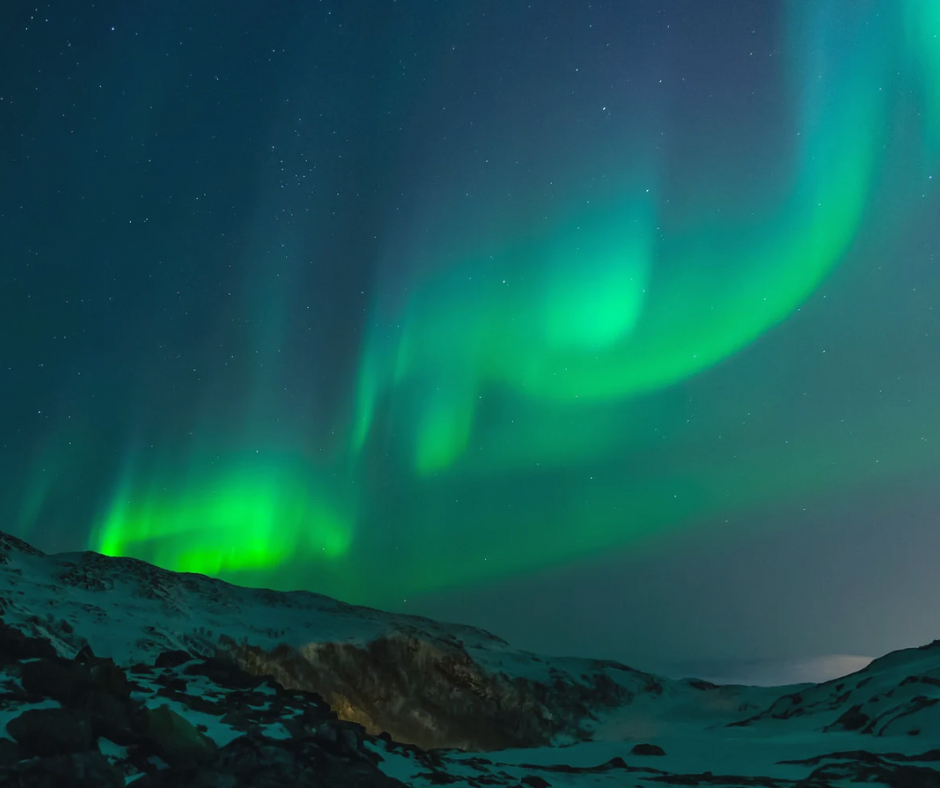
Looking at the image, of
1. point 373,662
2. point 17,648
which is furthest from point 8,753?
point 373,662

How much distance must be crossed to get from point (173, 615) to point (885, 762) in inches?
2361

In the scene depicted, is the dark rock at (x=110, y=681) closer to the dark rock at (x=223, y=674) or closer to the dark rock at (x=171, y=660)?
the dark rock at (x=223, y=674)

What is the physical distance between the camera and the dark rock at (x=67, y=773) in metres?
14.7

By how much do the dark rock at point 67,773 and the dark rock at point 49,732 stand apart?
0.42 meters

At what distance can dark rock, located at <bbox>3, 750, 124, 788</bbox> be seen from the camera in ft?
48.1

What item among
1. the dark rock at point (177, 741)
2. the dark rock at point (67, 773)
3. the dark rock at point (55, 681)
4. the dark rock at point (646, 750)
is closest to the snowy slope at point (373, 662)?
the dark rock at point (646, 750)

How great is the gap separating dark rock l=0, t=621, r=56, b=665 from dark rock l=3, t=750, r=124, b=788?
6776 mm

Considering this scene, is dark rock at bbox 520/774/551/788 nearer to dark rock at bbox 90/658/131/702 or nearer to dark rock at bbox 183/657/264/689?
dark rock at bbox 183/657/264/689

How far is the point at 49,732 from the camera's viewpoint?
622 inches

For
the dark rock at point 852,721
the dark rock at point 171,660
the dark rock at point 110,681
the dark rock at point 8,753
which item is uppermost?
the dark rock at point 171,660

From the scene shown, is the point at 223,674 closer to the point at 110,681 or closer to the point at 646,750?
the point at 110,681

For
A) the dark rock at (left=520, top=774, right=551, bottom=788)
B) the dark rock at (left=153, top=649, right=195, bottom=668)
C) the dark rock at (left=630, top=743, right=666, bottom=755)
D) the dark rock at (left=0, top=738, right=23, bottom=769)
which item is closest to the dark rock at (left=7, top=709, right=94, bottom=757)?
the dark rock at (left=0, top=738, right=23, bottom=769)

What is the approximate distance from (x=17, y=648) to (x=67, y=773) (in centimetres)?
853

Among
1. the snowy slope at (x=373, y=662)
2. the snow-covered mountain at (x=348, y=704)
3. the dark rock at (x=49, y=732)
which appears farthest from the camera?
the snowy slope at (x=373, y=662)
